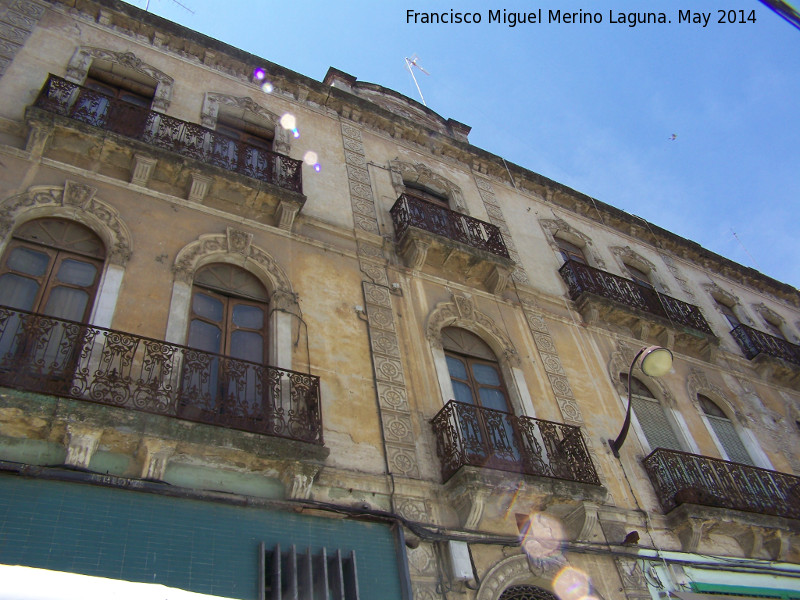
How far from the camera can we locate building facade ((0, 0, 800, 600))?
18.9 ft

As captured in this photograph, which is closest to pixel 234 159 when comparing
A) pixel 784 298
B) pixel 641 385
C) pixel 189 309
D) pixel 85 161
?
pixel 85 161

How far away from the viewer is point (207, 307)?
309 inches

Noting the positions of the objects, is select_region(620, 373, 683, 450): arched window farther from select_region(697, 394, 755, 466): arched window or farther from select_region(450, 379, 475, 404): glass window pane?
select_region(450, 379, 475, 404): glass window pane

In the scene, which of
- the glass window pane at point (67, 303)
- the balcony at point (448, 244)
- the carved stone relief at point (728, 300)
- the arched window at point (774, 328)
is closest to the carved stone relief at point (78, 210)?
the glass window pane at point (67, 303)

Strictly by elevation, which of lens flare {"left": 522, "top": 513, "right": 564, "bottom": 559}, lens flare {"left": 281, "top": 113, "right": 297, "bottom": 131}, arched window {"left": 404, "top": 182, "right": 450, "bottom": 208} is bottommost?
lens flare {"left": 522, "top": 513, "right": 564, "bottom": 559}

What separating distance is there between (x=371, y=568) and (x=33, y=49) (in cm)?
878

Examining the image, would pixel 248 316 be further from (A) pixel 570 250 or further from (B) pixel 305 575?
(A) pixel 570 250

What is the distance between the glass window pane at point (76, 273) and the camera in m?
7.21

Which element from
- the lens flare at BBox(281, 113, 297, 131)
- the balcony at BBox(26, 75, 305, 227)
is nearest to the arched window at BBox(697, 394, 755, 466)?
the balcony at BBox(26, 75, 305, 227)

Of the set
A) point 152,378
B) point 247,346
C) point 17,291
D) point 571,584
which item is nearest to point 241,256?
point 247,346

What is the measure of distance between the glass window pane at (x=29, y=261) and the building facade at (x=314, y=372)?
1.4 inches

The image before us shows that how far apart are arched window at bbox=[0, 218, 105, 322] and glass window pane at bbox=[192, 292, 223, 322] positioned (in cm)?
112

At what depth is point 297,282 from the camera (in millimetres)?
8656

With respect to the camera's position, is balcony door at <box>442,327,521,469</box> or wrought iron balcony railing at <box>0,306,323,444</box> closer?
wrought iron balcony railing at <box>0,306,323,444</box>
